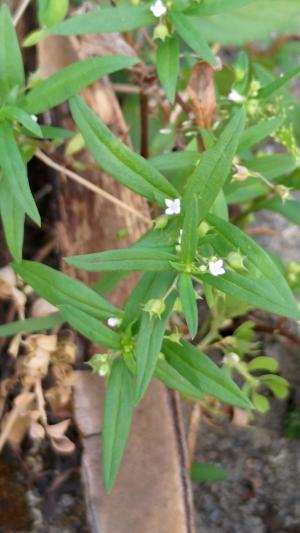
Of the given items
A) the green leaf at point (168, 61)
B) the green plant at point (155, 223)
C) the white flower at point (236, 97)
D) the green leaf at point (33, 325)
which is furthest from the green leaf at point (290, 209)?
the green leaf at point (33, 325)

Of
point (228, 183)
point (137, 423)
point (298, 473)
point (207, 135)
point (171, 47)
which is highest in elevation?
point (171, 47)

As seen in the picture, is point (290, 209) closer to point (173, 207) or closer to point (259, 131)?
point (259, 131)

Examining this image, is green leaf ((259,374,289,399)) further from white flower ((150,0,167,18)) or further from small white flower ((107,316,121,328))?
white flower ((150,0,167,18))

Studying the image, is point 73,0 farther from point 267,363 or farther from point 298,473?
point 298,473

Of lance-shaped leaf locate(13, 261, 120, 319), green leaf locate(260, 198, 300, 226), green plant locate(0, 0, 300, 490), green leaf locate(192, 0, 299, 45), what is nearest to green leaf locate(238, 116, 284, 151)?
green plant locate(0, 0, 300, 490)

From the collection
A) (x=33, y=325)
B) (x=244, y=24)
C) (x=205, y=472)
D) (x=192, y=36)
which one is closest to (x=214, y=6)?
(x=192, y=36)

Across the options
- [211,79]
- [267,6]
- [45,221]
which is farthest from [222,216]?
[45,221]
